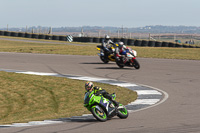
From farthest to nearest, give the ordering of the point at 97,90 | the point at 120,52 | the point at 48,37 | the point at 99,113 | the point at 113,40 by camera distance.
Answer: the point at 48,37 → the point at 113,40 → the point at 120,52 → the point at 97,90 → the point at 99,113

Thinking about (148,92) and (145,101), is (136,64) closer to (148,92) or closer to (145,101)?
(148,92)

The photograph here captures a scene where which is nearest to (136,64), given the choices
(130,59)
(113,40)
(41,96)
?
(130,59)

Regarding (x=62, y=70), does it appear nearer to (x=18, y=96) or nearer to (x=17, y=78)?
(x=17, y=78)

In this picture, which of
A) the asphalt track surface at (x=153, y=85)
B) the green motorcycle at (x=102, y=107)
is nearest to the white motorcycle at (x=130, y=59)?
the asphalt track surface at (x=153, y=85)

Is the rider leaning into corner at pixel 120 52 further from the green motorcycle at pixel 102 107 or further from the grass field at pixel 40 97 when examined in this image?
the green motorcycle at pixel 102 107

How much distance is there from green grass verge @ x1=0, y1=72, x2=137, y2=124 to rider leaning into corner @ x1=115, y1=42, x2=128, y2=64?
4.56 metres

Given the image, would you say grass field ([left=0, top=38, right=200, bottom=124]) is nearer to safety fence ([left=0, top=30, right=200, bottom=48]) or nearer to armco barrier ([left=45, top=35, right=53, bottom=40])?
safety fence ([left=0, top=30, right=200, bottom=48])

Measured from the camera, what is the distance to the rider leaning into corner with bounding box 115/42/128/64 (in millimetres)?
21109

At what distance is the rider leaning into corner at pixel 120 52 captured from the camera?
21109 mm

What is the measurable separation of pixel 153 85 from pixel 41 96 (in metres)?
4.07

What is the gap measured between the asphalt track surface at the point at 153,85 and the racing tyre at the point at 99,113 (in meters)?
0.12

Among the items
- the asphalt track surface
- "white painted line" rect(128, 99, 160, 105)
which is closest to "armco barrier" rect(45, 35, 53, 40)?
the asphalt track surface

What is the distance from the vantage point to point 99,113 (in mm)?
8875

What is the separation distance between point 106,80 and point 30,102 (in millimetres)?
4436
